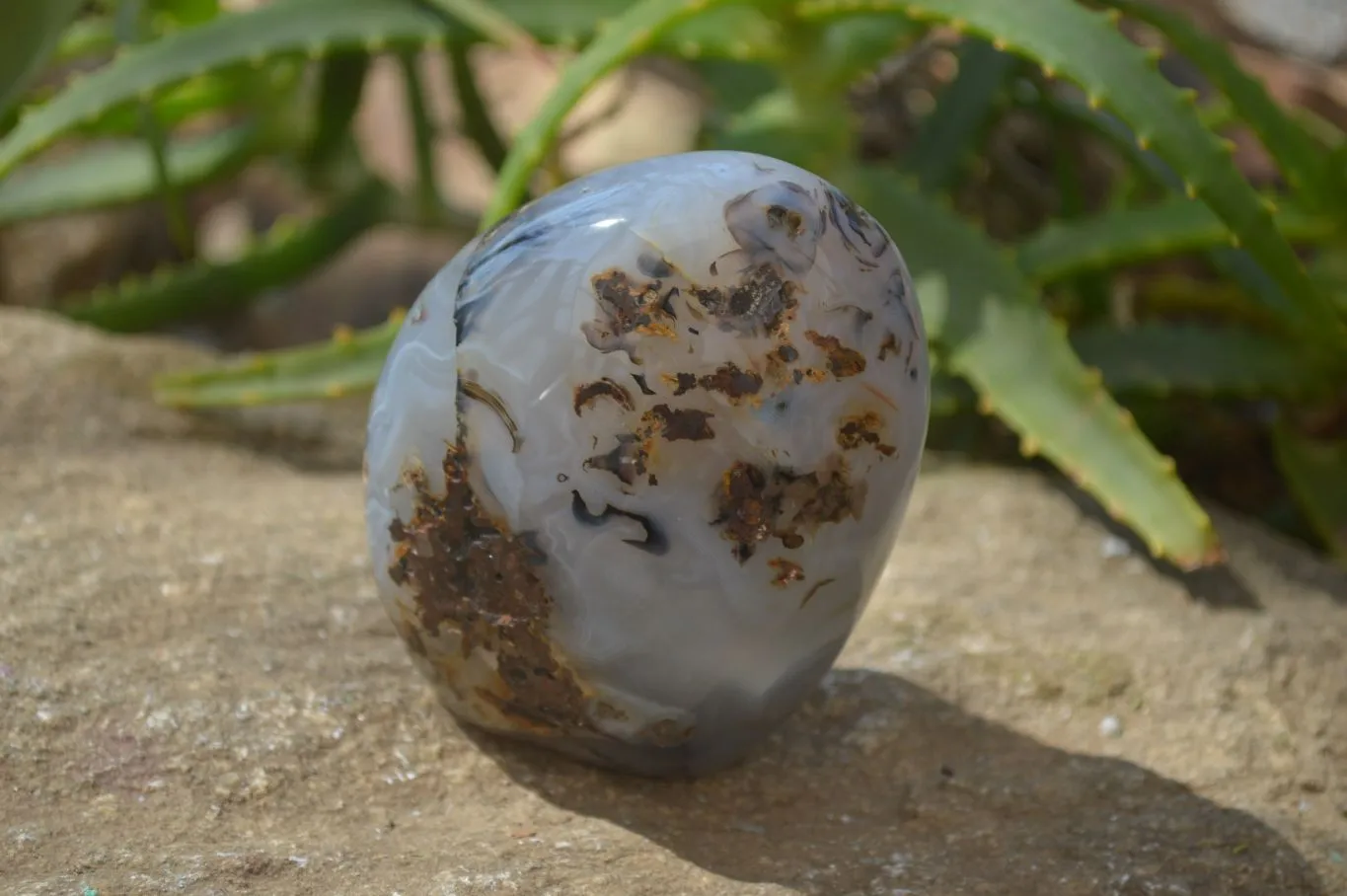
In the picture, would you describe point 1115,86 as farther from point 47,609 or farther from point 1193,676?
point 47,609

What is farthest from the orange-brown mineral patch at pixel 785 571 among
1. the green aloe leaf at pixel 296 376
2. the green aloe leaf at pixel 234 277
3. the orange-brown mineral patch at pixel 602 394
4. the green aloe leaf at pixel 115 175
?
the green aloe leaf at pixel 115 175

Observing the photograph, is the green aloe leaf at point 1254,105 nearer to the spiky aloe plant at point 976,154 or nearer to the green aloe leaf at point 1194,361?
the spiky aloe plant at point 976,154

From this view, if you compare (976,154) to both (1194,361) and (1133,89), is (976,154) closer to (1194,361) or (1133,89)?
(1194,361)

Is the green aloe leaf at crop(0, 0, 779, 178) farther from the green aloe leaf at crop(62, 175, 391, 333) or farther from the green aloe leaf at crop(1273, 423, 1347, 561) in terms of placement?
the green aloe leaf at crop(1273, 423, 1347, 561)

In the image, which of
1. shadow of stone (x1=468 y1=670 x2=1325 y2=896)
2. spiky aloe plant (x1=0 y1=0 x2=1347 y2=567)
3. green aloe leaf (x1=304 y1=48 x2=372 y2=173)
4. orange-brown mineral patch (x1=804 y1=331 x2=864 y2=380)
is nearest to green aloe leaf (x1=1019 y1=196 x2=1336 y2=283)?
spiky aloe plant (x1=0 y1=0 x2=1347 y2=567)

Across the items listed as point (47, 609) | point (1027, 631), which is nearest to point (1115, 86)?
point (1027, 631)

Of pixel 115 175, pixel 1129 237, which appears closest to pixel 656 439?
pixel 1129 237
